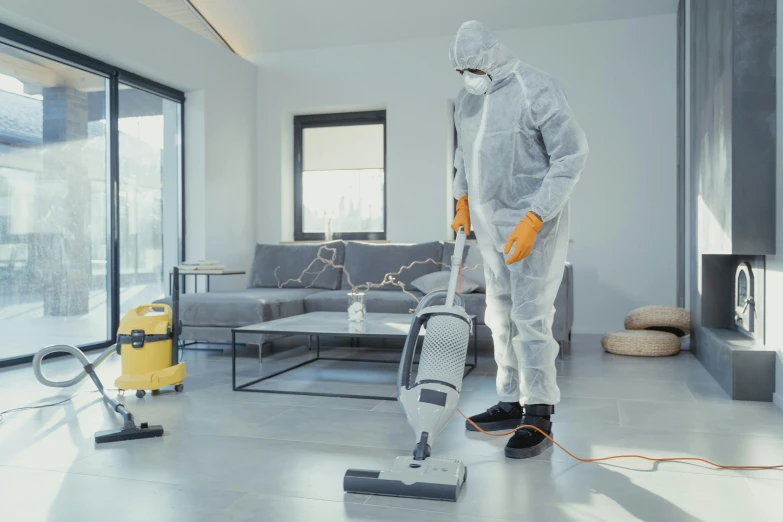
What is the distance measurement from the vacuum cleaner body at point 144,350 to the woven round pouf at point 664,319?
2.95m

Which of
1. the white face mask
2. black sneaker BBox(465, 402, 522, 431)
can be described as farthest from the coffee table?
the white face mask

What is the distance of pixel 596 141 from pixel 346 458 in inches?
149

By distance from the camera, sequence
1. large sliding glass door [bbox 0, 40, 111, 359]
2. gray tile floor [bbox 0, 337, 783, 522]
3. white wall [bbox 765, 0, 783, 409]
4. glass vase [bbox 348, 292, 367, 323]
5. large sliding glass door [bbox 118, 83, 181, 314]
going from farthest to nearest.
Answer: large sliding glass door [bbox 118, 83, 181, 314]
large sliding glass door [bbox 0, 40, 111, 359]
glass vase [bbox 348, 292, 367, 323]
white wall [bbox 765, 0, 783, 409]
gray tile floor [bbox 0, 337, 783, 522]

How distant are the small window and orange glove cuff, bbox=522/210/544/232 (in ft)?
12.0

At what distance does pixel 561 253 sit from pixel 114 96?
3.43 metres

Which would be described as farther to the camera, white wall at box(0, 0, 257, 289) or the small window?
the small window

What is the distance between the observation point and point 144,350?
2.80 metres

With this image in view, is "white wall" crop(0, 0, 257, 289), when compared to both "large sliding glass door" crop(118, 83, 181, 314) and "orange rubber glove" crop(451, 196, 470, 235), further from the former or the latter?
"orange rubber glove" crop(451, 196, 470, 235)

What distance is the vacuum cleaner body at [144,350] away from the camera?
9.12 ft

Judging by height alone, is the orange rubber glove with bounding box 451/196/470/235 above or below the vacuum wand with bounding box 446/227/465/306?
above

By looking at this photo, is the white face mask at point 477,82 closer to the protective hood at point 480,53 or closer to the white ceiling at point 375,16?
the protective hood at point 480,53

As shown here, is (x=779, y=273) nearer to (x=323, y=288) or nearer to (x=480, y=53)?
(x=480, y=53)

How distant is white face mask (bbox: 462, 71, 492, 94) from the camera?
210 cm

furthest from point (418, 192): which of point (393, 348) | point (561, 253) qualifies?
point (561, 253)
